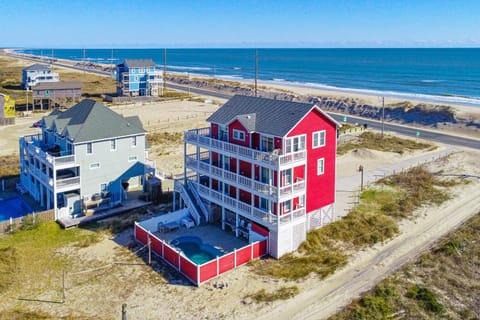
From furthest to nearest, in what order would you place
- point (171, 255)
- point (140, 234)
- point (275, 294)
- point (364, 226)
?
point (364, 226) → point (140, 234) → point (171, 255) → point (275, 294)

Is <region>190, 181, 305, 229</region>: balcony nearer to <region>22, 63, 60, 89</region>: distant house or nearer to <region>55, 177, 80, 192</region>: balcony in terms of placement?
<region>55, 177, 80, 192</region>: balcony

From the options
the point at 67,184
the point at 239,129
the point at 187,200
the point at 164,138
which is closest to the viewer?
the point at 239,129

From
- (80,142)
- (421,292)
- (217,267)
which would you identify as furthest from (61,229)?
(421,292)

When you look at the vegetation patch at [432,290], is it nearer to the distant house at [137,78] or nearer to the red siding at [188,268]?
the red siding at [188,268]

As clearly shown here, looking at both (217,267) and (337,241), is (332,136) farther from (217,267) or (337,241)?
(217,267)

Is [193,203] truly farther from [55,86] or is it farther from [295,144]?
[55,86]

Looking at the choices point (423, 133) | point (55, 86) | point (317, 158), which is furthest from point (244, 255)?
point (55, 86)
